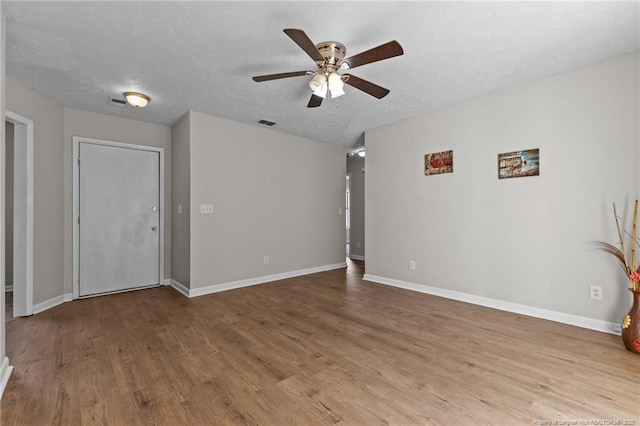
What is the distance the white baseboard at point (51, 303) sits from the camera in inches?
131

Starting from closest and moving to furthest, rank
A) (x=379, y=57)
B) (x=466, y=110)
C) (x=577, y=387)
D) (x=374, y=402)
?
(x=374, y=402)
(x=577, y=387)
(x=379, y=57)
(x=466, y=110)

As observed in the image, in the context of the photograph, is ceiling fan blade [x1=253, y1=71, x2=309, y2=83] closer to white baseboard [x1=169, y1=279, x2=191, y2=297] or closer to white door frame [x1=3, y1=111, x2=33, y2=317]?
white door frame [x1=3, y1=111, x2=33, y2=317]

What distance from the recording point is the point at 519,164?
3256mm

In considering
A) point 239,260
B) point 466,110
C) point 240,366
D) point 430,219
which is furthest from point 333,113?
point 240,366

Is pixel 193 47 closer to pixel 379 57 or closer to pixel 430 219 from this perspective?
pixel 379 57

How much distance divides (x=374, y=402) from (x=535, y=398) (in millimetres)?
970

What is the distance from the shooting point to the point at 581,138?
2.87 m

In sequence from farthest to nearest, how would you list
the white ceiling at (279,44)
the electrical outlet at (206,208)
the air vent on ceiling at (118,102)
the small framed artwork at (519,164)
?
the electrical outlet at (206,208), the air vent on ceiling at (118,102), the small framed artwork at (519,164), the white ceiling at (279,44)

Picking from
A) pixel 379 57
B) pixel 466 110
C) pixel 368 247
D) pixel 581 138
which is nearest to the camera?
pixel 379 57

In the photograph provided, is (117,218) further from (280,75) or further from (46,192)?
(280,75)

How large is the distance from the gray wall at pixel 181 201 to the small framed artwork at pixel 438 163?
10.7 ft

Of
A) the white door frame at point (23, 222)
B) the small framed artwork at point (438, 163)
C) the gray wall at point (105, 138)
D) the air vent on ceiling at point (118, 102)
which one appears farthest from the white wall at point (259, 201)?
the small framed artwork at point (438, 163)

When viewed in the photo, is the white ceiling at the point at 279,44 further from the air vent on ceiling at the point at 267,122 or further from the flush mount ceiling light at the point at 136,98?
the air vent on ceiling at the point at 267,122

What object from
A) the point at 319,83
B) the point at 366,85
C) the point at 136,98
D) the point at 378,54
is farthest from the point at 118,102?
the point at 378,54
